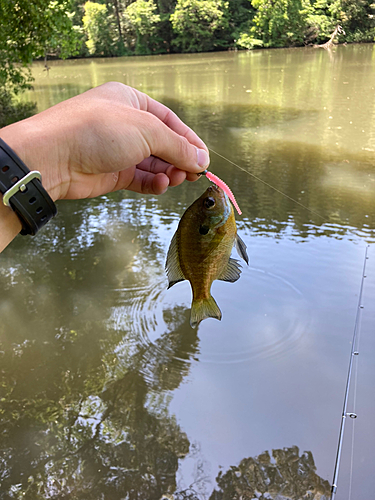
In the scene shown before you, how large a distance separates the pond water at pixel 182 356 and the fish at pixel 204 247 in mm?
1821

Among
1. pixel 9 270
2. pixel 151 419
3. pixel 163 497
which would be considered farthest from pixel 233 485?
pixel 9 270

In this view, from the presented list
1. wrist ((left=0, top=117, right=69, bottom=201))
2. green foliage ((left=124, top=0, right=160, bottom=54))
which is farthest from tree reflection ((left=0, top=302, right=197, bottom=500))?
green foliage ((left=124, top=0, right=160, bottom=54))

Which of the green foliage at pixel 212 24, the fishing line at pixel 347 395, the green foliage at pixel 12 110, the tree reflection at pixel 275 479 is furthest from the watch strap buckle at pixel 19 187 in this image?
the green foliage at pixel 212 24

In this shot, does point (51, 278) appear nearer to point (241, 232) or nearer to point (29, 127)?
point (241, 232)

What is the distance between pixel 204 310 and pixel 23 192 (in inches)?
38.4

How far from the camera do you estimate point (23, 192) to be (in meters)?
1.72

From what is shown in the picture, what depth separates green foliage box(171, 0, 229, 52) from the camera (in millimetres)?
40156

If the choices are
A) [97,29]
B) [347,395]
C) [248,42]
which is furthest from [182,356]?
[97,29]

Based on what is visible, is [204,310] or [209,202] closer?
[209,202]

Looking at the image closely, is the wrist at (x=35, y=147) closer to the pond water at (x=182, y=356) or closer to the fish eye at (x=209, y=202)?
the fish eye at (x=209, y=202)

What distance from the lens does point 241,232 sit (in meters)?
6.25

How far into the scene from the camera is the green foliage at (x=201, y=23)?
132ft

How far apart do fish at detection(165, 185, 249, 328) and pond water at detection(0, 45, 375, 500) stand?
182 centimetres

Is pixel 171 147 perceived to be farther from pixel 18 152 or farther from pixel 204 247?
pixel 18 152
